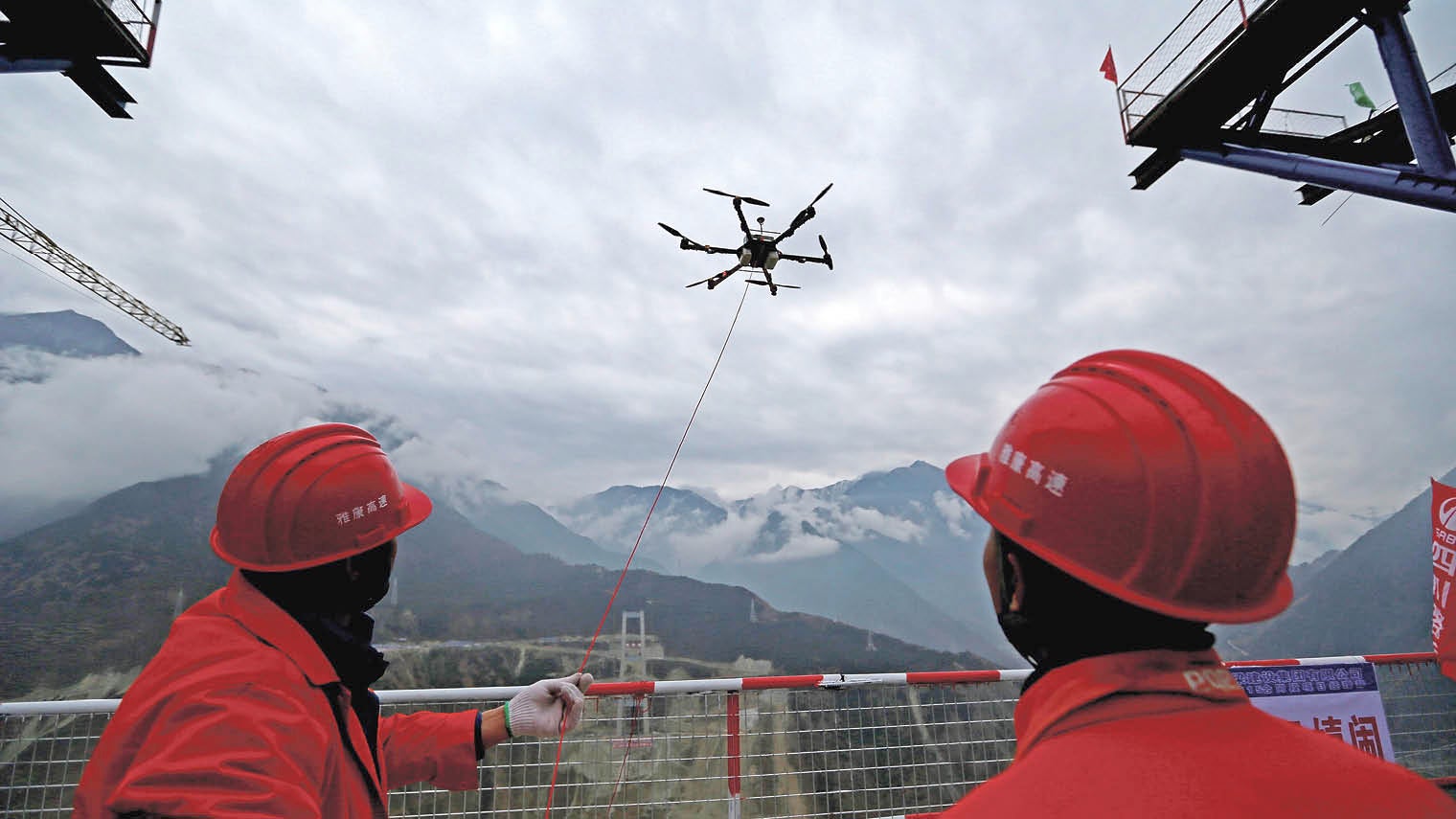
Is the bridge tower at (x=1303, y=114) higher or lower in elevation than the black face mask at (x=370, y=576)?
higher

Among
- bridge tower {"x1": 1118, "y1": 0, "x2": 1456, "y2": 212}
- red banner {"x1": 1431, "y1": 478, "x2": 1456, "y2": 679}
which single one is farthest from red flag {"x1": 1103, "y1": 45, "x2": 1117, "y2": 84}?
red banner {"x1": 1431, "y1": 478, "x2": 1456, "y2": 679}

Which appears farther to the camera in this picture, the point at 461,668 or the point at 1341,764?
the point at 461,668

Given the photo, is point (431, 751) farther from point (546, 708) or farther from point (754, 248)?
point (754, 248)

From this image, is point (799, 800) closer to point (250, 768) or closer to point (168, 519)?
point (250, 768)

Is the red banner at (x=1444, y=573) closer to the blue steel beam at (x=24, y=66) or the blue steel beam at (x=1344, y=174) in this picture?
the blue steel beam at (x=1344, y=174)

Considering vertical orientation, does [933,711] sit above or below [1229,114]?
below

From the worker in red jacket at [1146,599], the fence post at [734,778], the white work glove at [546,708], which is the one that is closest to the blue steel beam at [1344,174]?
the worker in red jacket at [1146,599]

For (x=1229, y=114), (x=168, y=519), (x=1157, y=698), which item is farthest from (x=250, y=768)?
(x=168, y=519)
